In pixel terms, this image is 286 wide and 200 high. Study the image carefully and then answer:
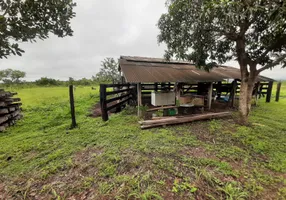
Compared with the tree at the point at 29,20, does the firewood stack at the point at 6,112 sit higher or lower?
lower

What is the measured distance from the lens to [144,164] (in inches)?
119

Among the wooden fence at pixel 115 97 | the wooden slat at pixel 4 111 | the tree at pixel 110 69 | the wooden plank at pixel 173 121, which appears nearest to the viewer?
the wooden plank at pixel 173 121

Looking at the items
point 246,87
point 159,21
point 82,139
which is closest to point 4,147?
point 82,139

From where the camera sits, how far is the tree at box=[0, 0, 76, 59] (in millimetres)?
2120

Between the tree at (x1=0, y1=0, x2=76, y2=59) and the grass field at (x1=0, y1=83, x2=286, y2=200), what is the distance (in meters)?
2.42

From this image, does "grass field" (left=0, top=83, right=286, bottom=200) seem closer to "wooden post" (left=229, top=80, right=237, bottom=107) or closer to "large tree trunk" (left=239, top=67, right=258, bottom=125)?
"large tree trunk" (left=239, top=67, right=258, bottom=125)

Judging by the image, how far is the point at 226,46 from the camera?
6715 millimetres

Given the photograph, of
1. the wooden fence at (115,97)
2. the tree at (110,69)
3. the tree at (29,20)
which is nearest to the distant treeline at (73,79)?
the tree at (110,69)

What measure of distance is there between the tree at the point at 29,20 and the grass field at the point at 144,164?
2421mm

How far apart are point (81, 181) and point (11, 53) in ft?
8.50

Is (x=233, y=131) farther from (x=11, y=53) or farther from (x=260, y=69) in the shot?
(x=11, y=53)

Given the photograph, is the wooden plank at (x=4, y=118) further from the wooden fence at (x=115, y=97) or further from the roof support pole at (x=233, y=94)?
the roof support pole at (x=233, y=94)

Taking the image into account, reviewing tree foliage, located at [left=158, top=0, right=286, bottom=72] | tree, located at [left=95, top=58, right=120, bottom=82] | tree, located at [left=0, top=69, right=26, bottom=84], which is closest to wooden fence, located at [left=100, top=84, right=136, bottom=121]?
tree foliage, located at [left=158, top=0, right=286, bottom=72]

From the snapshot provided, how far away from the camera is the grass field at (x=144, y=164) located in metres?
2.36
